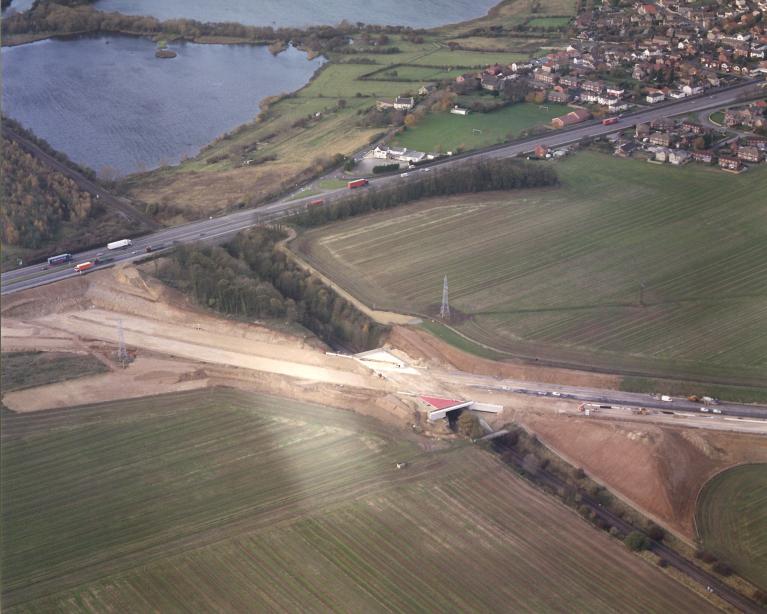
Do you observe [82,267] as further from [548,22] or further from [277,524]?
[548,22]

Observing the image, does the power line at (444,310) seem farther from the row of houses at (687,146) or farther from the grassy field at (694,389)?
the row of houses at (687,146)

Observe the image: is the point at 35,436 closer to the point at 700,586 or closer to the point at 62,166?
the point at 700,586

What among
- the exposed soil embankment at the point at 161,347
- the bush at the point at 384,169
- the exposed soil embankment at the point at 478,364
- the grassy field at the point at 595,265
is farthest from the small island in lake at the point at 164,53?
the exposed soil embankment at the point at 478,364

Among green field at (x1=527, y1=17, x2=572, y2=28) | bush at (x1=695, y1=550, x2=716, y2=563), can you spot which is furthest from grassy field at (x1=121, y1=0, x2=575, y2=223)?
bush at (x1=695, y1=550, x2=716, y2=563)

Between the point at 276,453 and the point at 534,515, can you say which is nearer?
the point at 534,515

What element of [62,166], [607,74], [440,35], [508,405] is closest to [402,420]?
[508,405]

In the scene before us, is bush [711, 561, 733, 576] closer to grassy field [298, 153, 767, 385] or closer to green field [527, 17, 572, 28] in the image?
grassy field [298, 153, 767, 385]
